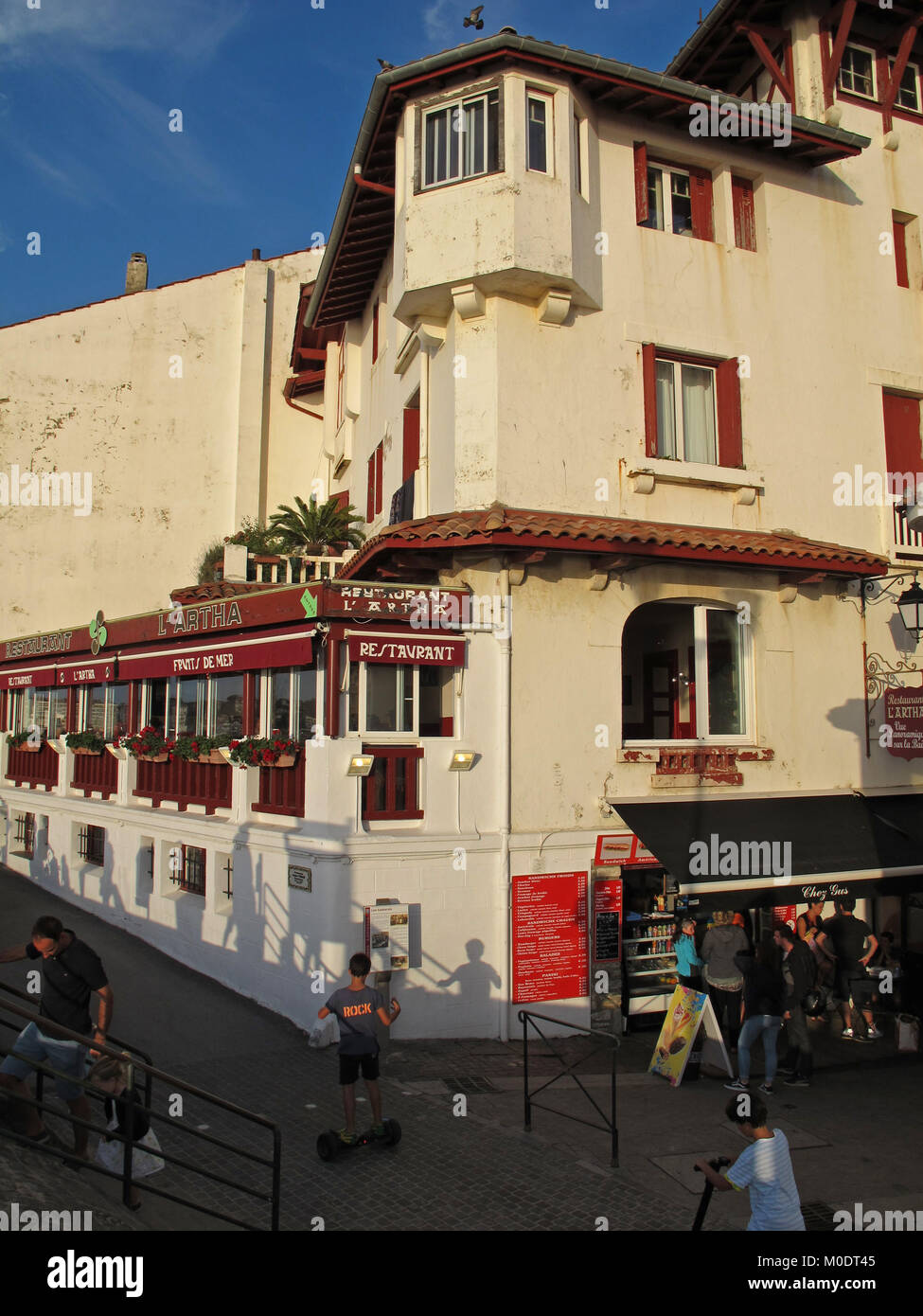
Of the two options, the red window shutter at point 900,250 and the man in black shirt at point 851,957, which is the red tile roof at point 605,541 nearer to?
the man in black shirt at point 851,957

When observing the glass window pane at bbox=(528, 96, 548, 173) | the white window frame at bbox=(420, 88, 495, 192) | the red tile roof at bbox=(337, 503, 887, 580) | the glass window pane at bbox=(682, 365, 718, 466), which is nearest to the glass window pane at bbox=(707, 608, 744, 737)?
the red tile roof at bbox=(337, 503, 887, 580)

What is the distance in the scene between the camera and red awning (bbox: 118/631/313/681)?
35.6 ft

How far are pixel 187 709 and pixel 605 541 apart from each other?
279 inches

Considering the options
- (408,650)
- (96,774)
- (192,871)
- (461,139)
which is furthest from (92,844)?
(461,139)

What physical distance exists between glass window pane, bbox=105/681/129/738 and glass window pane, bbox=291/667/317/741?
207 inches

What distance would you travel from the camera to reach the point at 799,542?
41.8 ft

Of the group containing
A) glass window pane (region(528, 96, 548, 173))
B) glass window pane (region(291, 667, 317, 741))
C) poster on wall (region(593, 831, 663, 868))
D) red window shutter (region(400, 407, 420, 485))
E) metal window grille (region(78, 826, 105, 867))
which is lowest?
metal window grille (region(78, 826, 105, 867))

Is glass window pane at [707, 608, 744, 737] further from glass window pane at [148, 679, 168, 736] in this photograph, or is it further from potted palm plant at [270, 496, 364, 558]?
glass window pane at [148, 679, 168, 736]

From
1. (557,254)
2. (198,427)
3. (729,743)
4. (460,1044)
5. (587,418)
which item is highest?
(198,427)

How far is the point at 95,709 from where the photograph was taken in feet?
54.2
